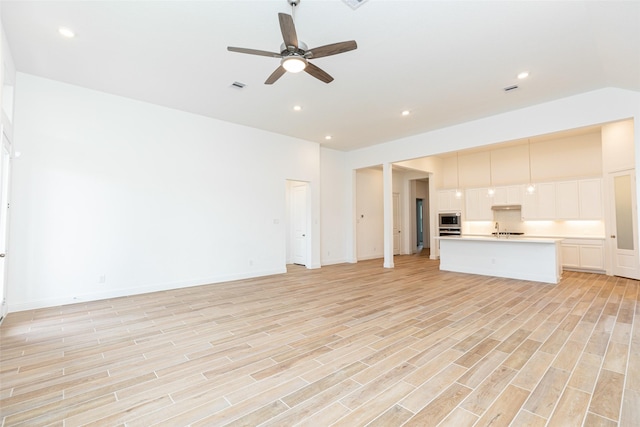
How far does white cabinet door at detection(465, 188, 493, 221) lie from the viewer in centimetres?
874

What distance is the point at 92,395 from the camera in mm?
2119

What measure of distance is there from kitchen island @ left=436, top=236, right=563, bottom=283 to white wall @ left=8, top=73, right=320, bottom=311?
14.6 feet

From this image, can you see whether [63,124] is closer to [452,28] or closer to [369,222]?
[452,28]

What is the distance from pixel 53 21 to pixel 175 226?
340 cm

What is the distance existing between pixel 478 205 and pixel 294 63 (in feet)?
26.6

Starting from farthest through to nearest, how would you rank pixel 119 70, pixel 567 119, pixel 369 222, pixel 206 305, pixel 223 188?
pixel 369 222, pixel 223 188, pixel 567 119, pixel 206 305, pixel 119 70

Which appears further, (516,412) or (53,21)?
(53,21)

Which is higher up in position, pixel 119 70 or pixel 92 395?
pixel 119 70

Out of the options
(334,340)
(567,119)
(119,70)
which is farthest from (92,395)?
(567,119)

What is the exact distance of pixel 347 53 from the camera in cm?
361

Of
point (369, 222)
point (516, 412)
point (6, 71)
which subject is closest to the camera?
point (516, 412)

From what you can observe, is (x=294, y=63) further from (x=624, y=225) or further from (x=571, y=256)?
(x=571, y=256)

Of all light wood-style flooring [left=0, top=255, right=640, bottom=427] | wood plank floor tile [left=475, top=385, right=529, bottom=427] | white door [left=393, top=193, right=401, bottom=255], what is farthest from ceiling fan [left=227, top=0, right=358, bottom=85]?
white door [left=393, top=193, right=401, bottom=255]

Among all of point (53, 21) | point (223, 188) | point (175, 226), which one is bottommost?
point (175, 226)
